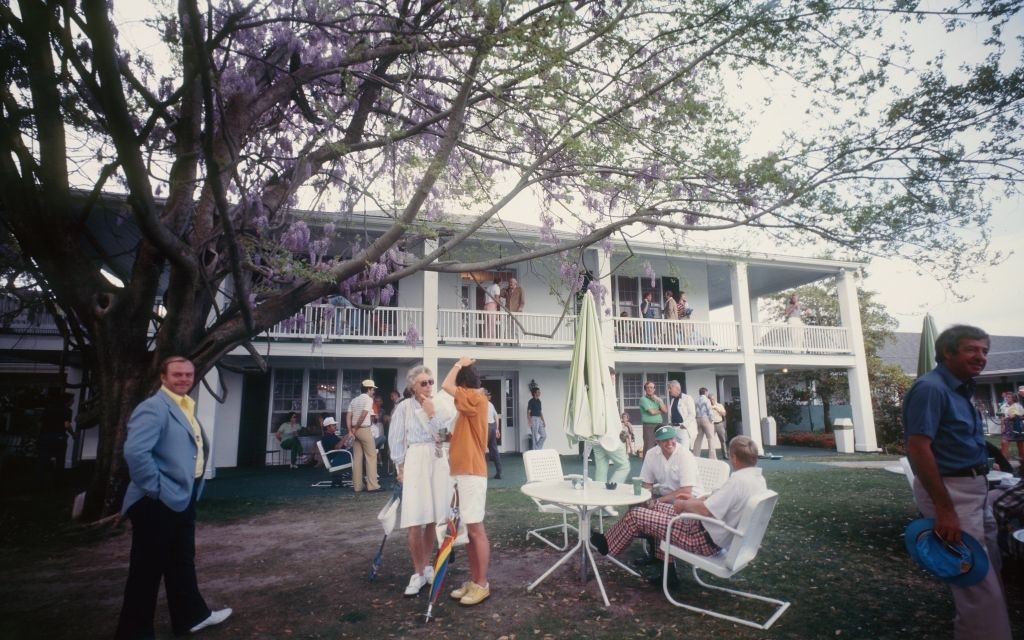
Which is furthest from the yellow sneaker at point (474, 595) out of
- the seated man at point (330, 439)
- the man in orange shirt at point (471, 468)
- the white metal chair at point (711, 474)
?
the seated man at point (330, 439)

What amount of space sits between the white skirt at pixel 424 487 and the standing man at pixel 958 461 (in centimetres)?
294

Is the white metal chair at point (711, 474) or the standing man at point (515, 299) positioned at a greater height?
the standing man at point (515, 299)

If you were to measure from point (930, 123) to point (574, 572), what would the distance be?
5534 mm

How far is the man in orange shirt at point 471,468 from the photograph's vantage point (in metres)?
3.63

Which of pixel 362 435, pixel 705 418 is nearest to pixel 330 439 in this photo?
pixel 362 435

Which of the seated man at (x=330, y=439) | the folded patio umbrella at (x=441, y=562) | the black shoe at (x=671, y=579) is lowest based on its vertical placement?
the black shoe at (x=671, y=579)

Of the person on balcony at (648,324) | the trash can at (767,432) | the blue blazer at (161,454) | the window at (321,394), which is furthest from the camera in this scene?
the trash can at (767,432)

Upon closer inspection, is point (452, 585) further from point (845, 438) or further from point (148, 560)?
point (845, 438)

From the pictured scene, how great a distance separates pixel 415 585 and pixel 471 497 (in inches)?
35.7

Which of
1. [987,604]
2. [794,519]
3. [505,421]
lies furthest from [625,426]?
[987,604]

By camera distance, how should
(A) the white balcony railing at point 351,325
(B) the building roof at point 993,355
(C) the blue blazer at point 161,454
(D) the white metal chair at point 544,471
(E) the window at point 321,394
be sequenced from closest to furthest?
1. (C) the blue blazer at point 161,454
2. (D) the white metal chair at point 544,471
3. (A) the white balcony railing at point 351,325
4. (E) the window at point 321,394
5. (B) the building roof at point 993,355

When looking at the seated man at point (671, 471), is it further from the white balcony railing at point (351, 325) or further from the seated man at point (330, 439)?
the white balcony railing at point (351, 325)

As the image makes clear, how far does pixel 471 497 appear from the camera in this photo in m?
3.63

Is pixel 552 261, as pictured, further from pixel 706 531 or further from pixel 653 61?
pixel 706 531
